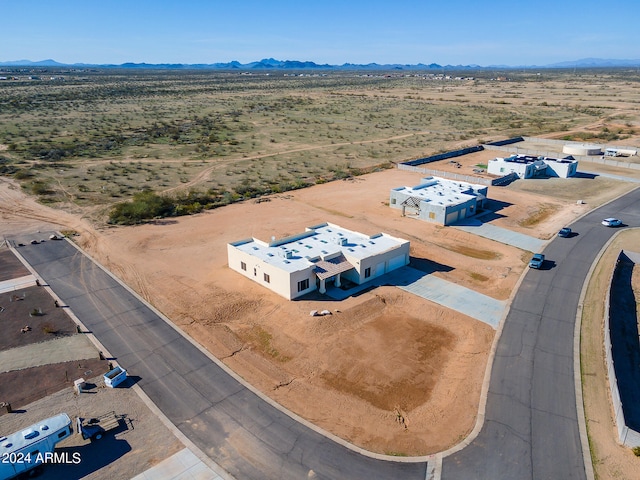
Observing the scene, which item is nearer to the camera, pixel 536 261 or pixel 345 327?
pixel 345 327

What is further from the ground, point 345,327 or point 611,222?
point 611,222

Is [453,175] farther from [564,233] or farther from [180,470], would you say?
[180,470]

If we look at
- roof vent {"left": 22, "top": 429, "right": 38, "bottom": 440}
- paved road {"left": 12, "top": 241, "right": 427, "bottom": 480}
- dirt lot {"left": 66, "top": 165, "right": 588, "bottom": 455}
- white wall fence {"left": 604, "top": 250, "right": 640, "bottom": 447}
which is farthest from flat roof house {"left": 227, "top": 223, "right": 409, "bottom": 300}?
roof vent {"left": 22, "top": 429, "right": 38, "bottom": 440}

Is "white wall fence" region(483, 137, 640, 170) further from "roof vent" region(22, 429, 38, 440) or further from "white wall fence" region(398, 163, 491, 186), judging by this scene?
"roof vent" region(22, 429, 38, 440)

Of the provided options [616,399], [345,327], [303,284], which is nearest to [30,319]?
[303,284]

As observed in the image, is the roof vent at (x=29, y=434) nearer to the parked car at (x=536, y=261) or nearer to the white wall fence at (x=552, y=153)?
the parked car at (x=536, y=261)

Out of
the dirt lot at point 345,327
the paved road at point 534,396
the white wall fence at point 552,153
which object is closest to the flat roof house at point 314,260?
the dirt lot at point 345,327
